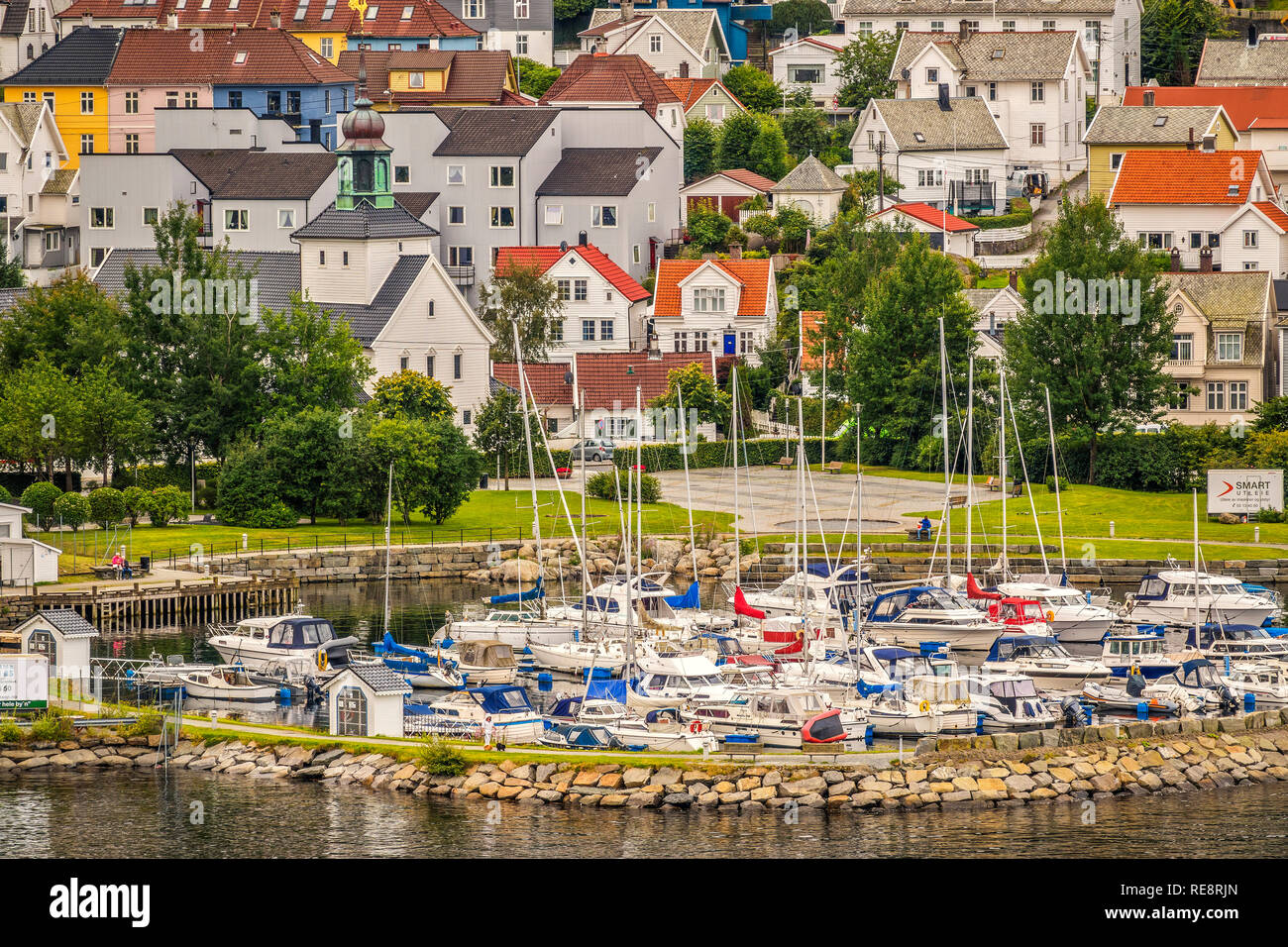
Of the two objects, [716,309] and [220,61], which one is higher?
[220,61]

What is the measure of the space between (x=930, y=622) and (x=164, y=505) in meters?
31.8

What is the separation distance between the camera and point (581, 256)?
115312 millimetres

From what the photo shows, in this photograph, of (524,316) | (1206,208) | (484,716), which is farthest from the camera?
(1206,208)

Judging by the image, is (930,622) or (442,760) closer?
(442,760)

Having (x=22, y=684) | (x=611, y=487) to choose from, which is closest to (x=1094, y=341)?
(x=611, y=487)

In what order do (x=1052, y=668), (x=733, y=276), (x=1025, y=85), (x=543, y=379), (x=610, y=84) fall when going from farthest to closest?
(x=1025, y=85), (x=610, y=84), (x=733, y=276), (x=543, y=379), (x=1052, y=668)

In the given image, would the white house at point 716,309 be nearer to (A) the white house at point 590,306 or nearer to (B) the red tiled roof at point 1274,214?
(A) the white house at point 590,306

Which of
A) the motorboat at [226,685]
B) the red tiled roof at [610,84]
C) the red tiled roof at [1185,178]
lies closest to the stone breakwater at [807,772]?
the motorboat at [226,685]

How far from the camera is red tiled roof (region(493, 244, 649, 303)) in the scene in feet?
379

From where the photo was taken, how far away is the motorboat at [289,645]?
65.6m

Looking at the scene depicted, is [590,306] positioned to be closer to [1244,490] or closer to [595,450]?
[595,450]

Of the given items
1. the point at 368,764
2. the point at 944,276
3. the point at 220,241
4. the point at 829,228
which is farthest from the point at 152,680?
the point at 829,228

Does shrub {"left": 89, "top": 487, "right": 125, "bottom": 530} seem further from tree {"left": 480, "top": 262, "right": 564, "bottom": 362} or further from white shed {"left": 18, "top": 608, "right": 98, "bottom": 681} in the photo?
tree {"left": 480, "top": 262, "right": 564, "bottom": 362}

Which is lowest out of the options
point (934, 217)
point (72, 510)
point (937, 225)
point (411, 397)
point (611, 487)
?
point (72, 510)
